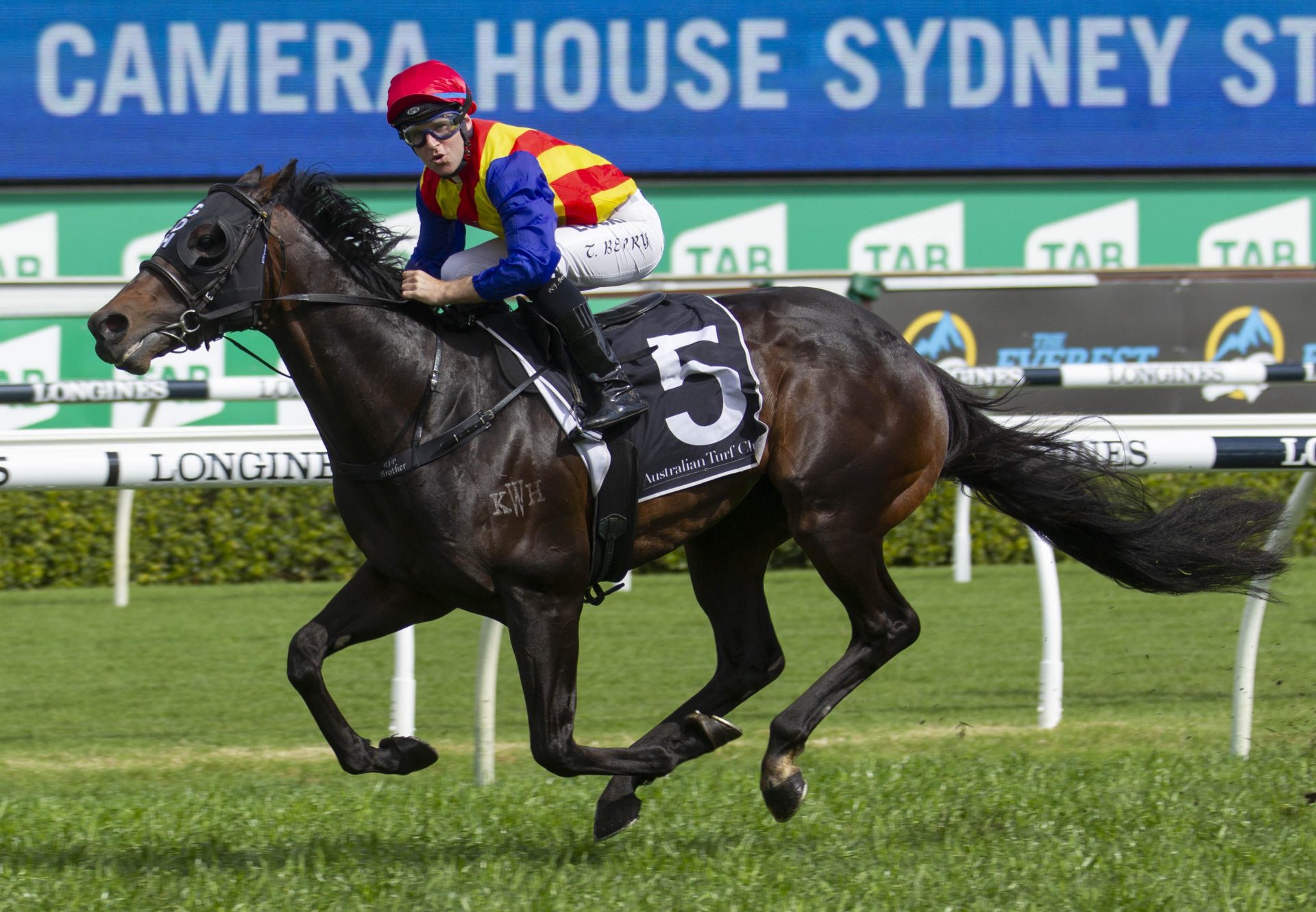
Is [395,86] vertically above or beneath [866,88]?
beneath

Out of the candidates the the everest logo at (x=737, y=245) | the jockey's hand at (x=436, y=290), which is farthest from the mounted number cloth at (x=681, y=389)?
the the everest logo at (x=737, y=245)

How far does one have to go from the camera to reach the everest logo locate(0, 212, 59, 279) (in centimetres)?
1205

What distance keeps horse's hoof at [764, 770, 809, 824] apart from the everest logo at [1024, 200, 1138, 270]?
972cm

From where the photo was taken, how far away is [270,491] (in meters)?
7.82

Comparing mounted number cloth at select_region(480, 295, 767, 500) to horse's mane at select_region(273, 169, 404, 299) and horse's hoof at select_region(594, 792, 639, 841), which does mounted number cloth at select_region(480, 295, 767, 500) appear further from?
horse's hoof at select_region(594, 792, 639, 841)

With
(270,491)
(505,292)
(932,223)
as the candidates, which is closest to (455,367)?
(505,292)

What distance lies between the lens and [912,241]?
Result: 1268cm

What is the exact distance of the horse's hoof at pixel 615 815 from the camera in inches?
137

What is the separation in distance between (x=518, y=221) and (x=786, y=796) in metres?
1.32

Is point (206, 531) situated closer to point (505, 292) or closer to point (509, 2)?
point (505, 292)

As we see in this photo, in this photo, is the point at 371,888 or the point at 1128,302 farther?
the point at 1128,302

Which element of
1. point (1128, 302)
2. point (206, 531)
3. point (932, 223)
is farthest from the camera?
point (932, 223)

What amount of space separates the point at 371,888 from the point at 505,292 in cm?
117

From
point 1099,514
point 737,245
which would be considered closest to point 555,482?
point 1099,514
